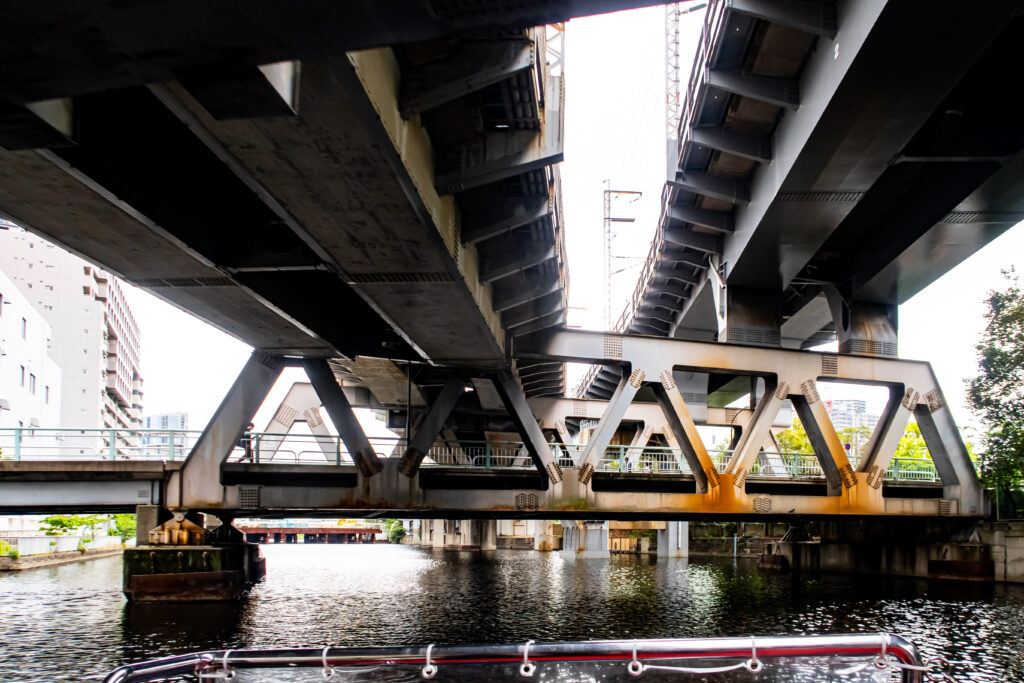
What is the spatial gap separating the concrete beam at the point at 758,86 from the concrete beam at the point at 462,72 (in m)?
7.88

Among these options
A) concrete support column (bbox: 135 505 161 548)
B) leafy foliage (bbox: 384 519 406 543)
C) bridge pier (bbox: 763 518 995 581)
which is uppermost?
concrete support column (bbox: 135 505 161 548)

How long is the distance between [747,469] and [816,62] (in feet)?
43.8

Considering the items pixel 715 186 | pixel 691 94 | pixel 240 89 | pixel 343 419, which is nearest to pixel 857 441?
pixel 715 186

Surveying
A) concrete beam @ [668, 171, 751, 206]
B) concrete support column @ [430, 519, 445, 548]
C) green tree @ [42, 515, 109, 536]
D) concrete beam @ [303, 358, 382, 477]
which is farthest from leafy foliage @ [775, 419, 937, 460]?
green tree @ [42, 515, 109, 536]

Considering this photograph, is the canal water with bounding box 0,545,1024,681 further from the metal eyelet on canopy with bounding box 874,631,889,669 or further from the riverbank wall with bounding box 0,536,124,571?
the riverbank wall with bounding box 0,536,124,571

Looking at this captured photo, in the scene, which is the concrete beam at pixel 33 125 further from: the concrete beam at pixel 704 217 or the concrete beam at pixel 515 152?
the concrete beam at pixel 704 217

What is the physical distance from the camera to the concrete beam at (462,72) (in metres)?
11.4

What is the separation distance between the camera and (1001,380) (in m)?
34.5

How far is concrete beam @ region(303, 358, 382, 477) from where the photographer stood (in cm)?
2516

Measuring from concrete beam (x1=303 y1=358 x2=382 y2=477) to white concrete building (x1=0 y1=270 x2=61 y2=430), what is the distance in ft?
130

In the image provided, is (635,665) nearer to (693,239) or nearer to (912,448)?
(693,239)

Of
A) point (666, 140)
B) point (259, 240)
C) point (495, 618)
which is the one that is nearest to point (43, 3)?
point (259, 240)

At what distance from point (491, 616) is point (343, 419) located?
24.1 ft

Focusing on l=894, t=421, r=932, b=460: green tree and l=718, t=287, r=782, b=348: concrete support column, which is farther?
l=894, t=421, r=932, b=460: green tree
